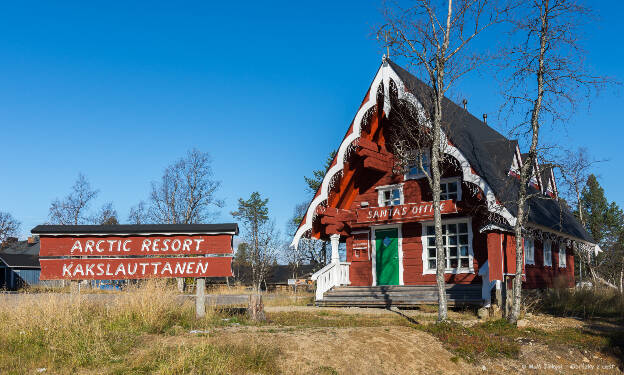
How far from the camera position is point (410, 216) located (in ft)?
59.2

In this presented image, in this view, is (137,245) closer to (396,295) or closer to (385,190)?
(396,295)

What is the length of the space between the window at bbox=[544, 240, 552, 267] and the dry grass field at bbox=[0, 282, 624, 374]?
9667mm

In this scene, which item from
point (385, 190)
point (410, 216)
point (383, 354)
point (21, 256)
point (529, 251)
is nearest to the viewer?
point (383, 354)

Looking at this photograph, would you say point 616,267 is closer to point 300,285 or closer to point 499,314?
point 499,314

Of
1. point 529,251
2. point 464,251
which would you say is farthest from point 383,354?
point 529,251

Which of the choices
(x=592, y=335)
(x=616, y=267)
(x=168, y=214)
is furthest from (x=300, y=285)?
(x=592, y=335)

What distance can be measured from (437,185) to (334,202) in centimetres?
759

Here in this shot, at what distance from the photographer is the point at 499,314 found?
47.1 ft

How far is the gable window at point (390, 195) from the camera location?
64.5ft

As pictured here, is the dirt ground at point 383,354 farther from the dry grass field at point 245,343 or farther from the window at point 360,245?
the window at point 360,245

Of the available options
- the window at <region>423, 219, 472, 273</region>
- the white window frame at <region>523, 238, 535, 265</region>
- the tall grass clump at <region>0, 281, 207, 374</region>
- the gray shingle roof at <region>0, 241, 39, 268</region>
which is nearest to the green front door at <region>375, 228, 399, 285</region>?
the window at <region>423, 219, 472, 273</region>

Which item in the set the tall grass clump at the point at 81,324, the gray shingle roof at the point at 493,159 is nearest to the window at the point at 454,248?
the gray shingle roof at the point at 493,159

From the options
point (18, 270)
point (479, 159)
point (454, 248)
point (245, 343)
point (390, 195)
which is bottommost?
point (18, 270)

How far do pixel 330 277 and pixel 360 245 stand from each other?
181 cm
